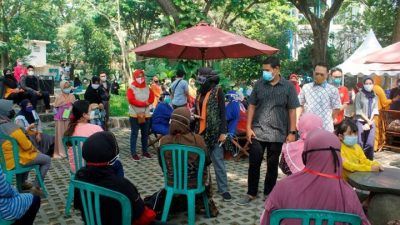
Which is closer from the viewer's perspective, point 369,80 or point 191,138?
point 191,138

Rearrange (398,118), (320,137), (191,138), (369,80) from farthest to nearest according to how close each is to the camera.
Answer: (398,118)
(369,80)
(191,138)
(320,137)

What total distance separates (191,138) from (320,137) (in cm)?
179

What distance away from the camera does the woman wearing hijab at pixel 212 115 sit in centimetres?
498

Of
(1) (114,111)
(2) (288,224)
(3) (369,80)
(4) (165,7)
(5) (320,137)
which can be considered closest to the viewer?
(2) (288,224)

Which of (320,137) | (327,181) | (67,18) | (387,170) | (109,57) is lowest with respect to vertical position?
(387,170)

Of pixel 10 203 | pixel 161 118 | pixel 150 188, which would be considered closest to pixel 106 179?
pixel 10 203

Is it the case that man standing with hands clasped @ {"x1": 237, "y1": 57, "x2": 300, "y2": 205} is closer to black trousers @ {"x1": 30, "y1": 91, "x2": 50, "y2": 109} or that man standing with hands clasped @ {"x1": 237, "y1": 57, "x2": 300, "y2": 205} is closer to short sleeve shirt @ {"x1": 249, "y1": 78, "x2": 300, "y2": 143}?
short sleeve shirt @ {"x1": 249, "y1": 78, "x2": 300, "y2": 143}

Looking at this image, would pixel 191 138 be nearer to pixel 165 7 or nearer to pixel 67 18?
pixel 165 7

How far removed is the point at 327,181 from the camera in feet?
8.34

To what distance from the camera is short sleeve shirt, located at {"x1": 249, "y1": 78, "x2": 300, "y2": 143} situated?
4785 mm

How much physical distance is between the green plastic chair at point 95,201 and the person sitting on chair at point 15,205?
2.34 feet

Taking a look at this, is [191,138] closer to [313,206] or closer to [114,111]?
[313,206]

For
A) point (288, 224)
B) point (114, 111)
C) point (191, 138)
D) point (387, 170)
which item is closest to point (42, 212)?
point (191, 138)

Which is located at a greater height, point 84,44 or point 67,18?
point 67,18
